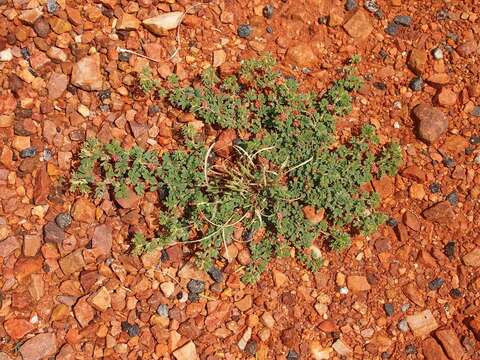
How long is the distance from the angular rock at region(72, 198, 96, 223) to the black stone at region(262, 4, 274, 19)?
1726mm

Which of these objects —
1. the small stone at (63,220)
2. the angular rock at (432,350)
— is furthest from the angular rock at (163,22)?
the angular rock at (432,350)

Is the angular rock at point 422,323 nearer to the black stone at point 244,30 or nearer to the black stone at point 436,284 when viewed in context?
the black stone at point 436,284

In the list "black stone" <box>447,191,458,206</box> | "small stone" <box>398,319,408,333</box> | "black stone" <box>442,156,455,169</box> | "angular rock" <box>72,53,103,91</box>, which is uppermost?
"black stone" <box>442,156,455,169</box>

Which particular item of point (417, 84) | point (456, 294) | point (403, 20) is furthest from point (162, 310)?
point (403, 20)

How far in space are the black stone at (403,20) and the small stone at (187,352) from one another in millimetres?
2525

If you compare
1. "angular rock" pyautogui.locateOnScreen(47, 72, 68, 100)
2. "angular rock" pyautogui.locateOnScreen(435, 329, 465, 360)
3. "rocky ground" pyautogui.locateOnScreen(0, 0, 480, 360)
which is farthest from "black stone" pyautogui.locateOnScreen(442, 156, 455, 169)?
"angular rock" pyautogui.locateOnScreen(47, 72, 68, 100)

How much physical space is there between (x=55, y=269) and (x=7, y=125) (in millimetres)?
991

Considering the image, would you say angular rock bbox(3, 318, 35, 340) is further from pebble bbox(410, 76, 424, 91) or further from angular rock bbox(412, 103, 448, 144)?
pebble bbox(410, 76, 424, 91)

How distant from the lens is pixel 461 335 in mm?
3652

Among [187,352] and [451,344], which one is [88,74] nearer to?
[187,352]

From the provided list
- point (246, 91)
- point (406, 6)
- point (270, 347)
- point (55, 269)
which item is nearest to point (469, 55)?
point (406, 6)

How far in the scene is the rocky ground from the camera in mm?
3662

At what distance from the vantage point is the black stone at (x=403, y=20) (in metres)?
4.05

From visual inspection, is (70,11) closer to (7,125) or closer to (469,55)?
(7,125)
